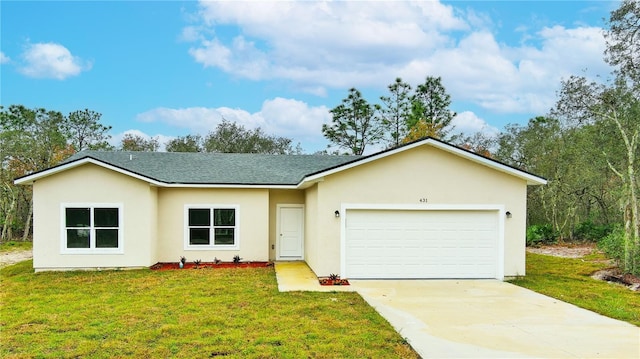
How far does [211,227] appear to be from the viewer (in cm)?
1484

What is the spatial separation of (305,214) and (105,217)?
21.2ft

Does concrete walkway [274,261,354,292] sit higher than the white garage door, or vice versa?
the white garage door

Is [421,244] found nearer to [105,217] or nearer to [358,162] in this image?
[358,162]

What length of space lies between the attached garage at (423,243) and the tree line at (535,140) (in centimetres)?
399

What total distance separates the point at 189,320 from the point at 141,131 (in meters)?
33.0

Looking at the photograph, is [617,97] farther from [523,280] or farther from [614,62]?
[523,280]

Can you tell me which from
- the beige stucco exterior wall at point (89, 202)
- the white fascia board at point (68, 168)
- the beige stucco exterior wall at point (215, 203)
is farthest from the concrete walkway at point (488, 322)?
the white fascia board at point (68, 168)

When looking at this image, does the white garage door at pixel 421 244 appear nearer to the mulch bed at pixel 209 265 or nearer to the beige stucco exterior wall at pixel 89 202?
the mulch bed at pixel 209 265

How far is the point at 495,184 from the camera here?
12.3 metres

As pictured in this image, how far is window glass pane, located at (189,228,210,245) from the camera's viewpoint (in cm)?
1484

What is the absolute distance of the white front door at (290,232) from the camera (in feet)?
51.7

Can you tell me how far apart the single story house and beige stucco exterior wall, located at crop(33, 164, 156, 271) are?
0.03m

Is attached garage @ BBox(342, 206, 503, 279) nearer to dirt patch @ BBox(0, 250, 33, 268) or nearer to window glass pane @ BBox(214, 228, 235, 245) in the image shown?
window glass pane @ BBox(214, 228, 235, 245)

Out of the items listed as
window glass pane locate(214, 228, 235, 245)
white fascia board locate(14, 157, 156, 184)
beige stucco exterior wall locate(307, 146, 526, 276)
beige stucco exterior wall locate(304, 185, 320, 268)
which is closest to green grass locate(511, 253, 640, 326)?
beige stucco exterior wall locate(307, 146, 526, 276)
